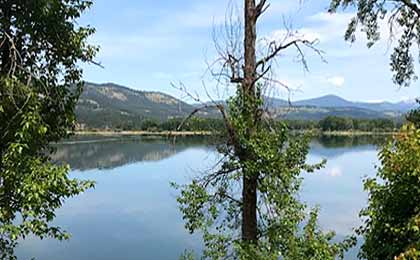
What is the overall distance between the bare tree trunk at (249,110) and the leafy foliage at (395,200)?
2.04m

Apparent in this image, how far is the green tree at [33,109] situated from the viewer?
569 centimetres

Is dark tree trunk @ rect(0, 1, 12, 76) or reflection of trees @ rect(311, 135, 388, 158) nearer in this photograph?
dark tree trunk @ rect(0, 1, 12, 76)

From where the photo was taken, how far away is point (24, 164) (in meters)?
5.76

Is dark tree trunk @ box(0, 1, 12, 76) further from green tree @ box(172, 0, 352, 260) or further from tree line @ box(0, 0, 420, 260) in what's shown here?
green tree @ box(172, 0, 352, 260)

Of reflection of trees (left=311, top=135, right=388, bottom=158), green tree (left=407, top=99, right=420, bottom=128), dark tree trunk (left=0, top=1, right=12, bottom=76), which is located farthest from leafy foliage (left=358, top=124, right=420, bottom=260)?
reflection of trees (left=311, top=135, right=388, bottom=158)

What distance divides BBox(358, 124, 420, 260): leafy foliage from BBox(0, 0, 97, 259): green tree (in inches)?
134

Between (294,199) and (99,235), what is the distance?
60.8ft

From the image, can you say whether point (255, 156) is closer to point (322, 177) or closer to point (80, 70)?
point (80, 70)

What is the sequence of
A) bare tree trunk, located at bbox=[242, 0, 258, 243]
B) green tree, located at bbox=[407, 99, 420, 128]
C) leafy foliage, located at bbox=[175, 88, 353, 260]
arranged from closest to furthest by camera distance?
leafy foliage, located at bbox=[175, 88, 353, 260] < bare tree trunk, located at bbox=[242, 0, 258, 243] < green tree, located at bbox=[407, 99, 420, 128]

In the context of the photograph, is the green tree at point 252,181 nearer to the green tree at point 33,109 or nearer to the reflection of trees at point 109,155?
the green tree at point 33,109

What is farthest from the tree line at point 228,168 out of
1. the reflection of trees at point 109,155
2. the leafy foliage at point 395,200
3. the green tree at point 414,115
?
the reflection of trees at point 109,155

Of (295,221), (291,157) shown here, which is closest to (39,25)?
(291,157)

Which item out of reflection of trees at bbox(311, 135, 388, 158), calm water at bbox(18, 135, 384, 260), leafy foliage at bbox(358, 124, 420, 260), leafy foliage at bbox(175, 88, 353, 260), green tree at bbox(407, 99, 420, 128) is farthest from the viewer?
reflection of trees at bbox(311, 135, 388, 158)

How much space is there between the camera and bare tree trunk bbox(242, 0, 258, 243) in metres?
7.46
